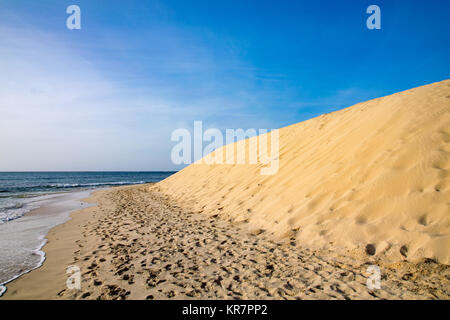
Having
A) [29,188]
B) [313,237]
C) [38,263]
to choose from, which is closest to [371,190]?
[313,237]

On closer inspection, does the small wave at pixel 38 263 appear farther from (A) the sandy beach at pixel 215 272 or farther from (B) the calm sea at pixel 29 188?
(B) the calm sea at pixel 29 188

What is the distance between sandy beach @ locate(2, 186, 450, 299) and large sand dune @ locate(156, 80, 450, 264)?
1.34ft

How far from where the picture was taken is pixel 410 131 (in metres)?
5.13

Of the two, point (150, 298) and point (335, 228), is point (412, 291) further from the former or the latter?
point (150, 298)

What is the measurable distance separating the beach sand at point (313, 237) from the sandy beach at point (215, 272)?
2 cm

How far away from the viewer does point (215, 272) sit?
10.5ft

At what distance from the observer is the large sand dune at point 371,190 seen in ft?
11.0

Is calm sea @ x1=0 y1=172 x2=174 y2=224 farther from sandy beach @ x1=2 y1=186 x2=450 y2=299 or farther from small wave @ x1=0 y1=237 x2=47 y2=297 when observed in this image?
sandy beach @ x1=2 y1=186 x2=450 y2=299

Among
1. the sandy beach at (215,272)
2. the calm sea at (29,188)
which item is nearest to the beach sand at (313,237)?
the sandy beach at (215,272)

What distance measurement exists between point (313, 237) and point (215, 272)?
191cm

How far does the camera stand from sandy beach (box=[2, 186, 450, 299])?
2.60m

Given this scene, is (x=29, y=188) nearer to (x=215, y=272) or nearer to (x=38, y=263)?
(x=38, y=263)
